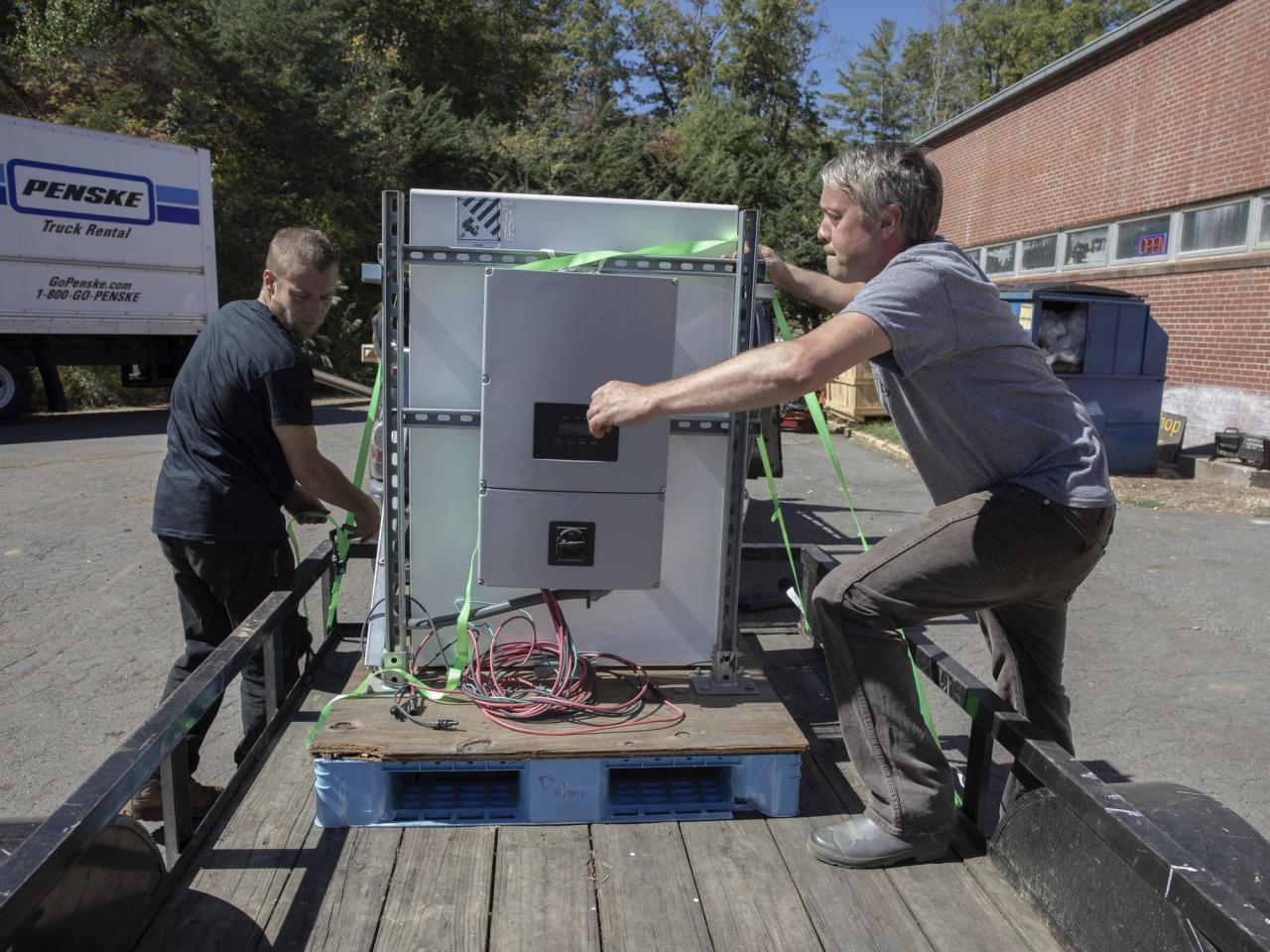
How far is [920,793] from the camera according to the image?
2312 millimetres

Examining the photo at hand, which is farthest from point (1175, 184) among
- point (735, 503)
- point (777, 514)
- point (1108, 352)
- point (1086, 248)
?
point (735, 503)

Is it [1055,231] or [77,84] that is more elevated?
[77,84]

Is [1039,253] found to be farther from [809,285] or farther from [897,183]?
[897,183]

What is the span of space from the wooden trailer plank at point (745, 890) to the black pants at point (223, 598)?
158cm

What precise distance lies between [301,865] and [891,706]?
4.92 ft

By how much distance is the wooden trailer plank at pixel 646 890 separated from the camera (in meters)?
1.99

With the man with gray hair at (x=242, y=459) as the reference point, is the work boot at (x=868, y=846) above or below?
below

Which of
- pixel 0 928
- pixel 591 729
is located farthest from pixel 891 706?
pixel 0 928

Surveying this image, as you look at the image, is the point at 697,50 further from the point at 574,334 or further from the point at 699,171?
the point at 574,334

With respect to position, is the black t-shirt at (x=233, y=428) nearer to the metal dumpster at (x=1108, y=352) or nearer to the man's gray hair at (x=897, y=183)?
the man's gray hair at (x=897, y=183)

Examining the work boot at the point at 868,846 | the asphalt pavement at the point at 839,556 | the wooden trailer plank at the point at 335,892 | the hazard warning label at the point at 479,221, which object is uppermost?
the hazard warning label at the point at 479,221

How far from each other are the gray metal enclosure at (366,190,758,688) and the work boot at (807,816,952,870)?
0.72m

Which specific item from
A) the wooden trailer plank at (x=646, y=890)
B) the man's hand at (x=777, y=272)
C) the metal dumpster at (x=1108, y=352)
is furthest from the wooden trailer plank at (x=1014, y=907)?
the metal dumpster at (x=1108, y=352)

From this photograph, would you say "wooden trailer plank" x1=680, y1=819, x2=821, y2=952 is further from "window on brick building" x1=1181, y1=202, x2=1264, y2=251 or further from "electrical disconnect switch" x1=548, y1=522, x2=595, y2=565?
"window on brick building" x1=1181, y1=202, x2=1264, y2=251
